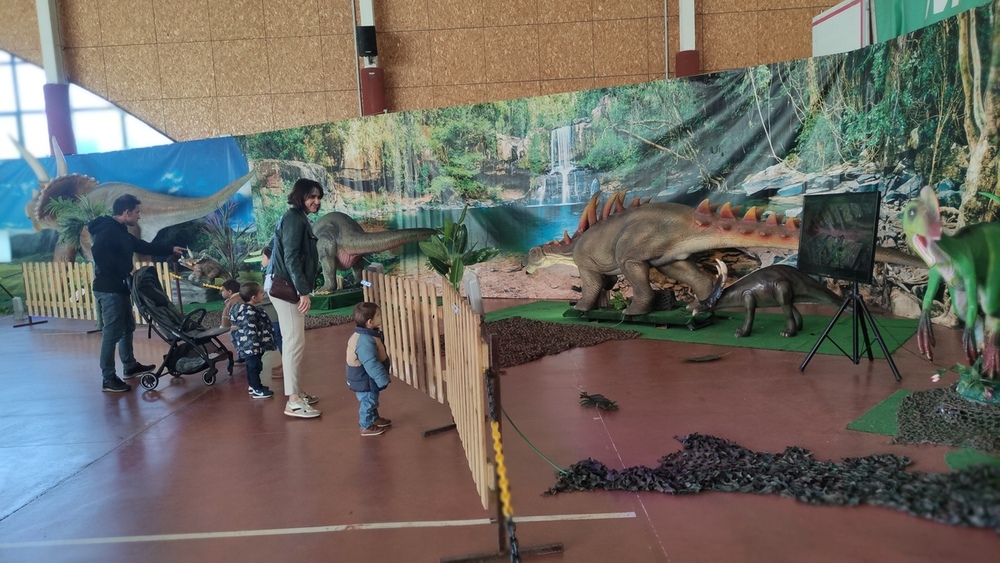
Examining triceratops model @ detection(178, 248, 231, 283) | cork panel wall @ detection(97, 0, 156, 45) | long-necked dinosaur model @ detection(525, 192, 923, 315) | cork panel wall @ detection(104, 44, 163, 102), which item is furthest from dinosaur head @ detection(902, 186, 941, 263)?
cork panel wall @ detection(97, 0, 156, 45)

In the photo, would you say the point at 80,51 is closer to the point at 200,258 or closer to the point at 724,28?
the point at 200,258

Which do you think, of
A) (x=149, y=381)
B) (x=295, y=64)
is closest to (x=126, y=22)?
(x=295, y=64)

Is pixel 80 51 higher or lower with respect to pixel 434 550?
higher

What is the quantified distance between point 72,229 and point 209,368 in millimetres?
7270

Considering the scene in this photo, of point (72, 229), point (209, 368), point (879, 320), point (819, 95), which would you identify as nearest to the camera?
point (209, 368)

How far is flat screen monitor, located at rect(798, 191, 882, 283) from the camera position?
15.4 ft

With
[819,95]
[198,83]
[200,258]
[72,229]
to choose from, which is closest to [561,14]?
[819,95]

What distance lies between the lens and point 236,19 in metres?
11.0

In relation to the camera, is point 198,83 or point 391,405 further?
point 198,83

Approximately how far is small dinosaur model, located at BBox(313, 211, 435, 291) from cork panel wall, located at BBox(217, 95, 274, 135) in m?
2.42

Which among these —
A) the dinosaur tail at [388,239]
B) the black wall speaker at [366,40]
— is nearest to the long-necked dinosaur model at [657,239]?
the dinosaur tail at [388,239]

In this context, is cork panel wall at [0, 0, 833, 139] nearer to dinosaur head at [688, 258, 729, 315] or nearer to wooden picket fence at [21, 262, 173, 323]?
wooden picket fence at [21, 262, 173, 323]

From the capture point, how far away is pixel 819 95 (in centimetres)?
750

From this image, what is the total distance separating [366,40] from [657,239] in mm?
6024
